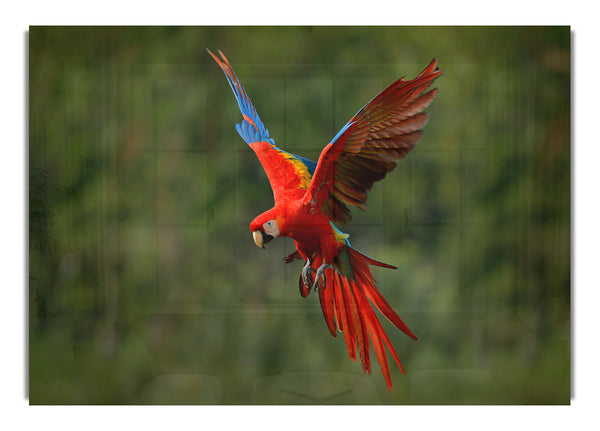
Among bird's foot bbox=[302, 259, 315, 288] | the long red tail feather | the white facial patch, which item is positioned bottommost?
the long red tail feather

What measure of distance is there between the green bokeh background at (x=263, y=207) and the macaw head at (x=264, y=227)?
0.10m

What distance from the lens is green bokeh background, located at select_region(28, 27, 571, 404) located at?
3582 mm

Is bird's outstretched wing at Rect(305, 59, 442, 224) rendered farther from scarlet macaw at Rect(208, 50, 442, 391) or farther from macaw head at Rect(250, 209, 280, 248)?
macaw head at Rect(250, 209, 280, 248)

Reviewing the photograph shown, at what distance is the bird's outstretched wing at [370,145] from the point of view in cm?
334

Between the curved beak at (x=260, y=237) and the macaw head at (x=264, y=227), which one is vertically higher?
the macaw head at (x=264, y=227)

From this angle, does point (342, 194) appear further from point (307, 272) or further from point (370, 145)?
point (307, 272)

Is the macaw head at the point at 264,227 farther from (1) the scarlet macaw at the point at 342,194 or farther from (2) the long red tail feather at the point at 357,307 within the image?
(2) the long red tail feather at the point at 357,307

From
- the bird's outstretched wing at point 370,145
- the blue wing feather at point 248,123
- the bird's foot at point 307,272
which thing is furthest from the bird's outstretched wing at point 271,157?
the bird's foot at point 307,272

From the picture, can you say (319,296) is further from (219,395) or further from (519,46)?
(519,46)

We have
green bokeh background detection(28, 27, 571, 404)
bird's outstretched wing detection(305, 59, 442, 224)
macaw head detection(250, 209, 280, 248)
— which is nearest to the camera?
bird's outstretched wing detection(305, 59, 442, 224)

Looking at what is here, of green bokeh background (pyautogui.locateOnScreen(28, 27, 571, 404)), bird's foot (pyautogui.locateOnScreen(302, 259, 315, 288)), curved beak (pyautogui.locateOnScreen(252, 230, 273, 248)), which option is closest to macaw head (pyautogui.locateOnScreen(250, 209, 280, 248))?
curved beak (pyautogui.locateOnScreen(252, 230, 273, 248))

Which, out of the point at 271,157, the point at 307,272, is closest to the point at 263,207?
the point at 271,157

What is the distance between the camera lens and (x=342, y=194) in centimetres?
348

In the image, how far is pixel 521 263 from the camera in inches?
142
